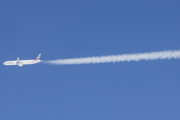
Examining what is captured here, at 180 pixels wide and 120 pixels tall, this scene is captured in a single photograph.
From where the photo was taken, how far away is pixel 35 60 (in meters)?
110

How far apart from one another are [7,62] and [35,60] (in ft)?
38.2

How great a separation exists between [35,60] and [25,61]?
4.33 m

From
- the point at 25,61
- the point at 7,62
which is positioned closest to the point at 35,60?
the point at 25,61

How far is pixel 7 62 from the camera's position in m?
114

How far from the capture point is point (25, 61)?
112 m

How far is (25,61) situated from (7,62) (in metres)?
7.33

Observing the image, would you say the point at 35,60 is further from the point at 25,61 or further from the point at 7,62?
the point at 7,62
